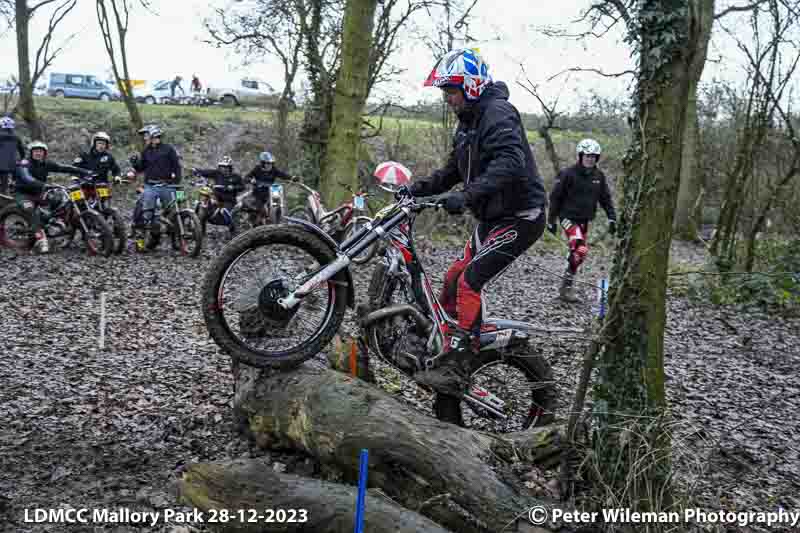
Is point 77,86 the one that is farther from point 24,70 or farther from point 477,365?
point 477,365

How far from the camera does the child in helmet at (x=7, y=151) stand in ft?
45.5

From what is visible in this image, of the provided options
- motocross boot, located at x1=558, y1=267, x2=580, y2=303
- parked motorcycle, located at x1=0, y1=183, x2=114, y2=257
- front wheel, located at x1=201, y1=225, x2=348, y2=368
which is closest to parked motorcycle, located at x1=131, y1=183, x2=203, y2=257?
parked motorcycle, located at x1=0, y1=183, x2=114, y2=257

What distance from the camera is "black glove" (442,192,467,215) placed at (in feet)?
14.3

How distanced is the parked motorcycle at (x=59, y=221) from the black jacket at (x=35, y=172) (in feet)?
0.64

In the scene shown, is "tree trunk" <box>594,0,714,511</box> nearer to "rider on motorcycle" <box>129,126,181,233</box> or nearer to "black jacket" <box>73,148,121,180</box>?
"rider on motorcycle" <box>129,126,181,233</box>

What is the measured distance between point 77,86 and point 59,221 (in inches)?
1147

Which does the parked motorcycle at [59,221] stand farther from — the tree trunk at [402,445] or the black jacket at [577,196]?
the tree trunk at [402,445]

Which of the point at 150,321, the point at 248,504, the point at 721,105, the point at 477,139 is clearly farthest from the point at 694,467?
the point at 721,105

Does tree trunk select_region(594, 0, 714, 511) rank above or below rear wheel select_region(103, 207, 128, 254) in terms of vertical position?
above

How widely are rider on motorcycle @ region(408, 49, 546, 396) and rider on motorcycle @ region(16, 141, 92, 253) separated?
31.6 ft

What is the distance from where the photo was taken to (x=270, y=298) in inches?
177

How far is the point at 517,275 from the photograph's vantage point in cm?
1353

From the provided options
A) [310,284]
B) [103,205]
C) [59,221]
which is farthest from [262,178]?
[310,284]

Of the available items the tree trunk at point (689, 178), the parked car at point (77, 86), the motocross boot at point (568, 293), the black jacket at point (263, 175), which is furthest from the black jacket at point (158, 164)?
the parked car at point (77, 86)
